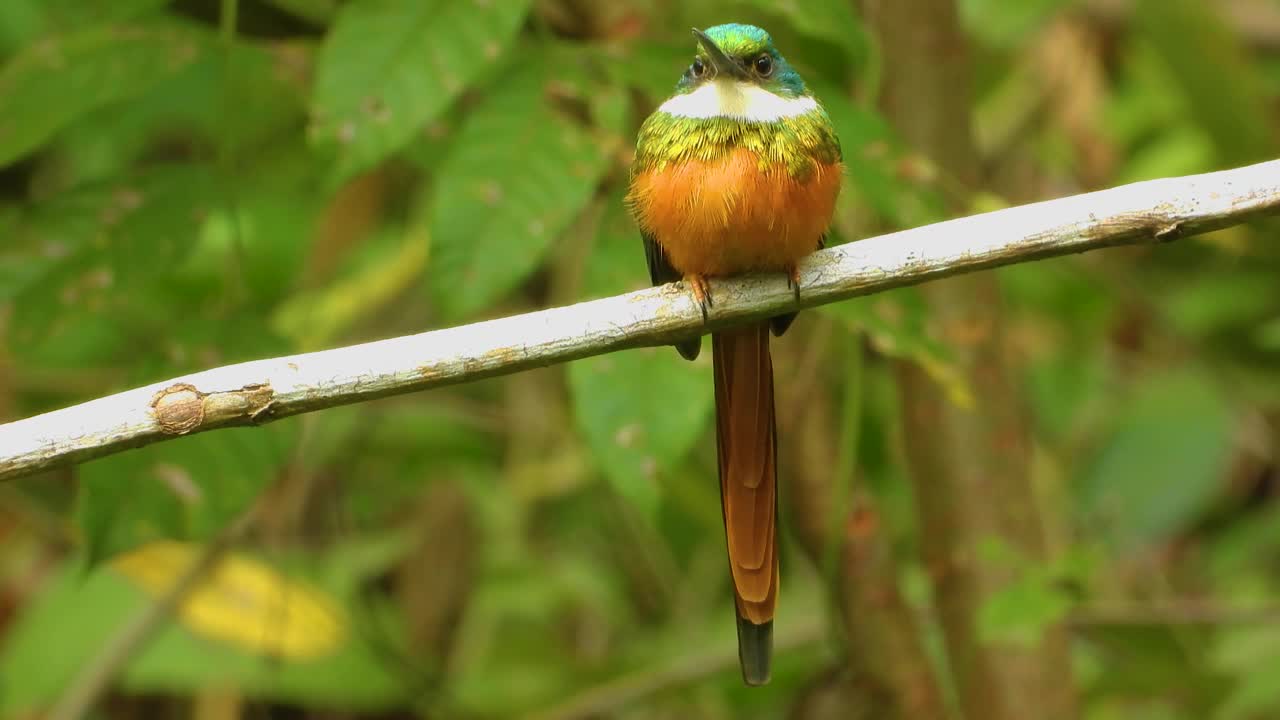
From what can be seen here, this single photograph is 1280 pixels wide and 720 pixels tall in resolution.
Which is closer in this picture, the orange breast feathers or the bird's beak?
the orange breast feathers

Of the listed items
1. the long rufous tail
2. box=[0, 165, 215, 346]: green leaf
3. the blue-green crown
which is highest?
the blue-green crown

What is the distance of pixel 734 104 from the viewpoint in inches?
77.5

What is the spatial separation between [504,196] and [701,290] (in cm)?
33

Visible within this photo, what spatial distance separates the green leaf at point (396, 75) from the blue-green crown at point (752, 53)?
1.02 feet

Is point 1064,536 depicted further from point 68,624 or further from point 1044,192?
point 68,624

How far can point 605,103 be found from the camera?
6.65 ft

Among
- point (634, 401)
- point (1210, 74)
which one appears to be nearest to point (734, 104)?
point (634, 401)

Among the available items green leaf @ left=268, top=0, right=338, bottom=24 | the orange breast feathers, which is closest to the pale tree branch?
the orange breast feathers

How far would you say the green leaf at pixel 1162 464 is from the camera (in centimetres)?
385

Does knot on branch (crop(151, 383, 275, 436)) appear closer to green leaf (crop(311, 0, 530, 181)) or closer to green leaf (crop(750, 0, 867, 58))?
green leaf (crop(311, 0, 530, 181))

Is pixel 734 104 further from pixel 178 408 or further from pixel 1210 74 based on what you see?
pixel 1210 74

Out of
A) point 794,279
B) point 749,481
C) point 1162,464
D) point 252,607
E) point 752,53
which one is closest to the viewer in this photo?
point 794,279

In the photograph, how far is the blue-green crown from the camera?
206 centimetres

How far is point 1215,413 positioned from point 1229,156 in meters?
0.96
